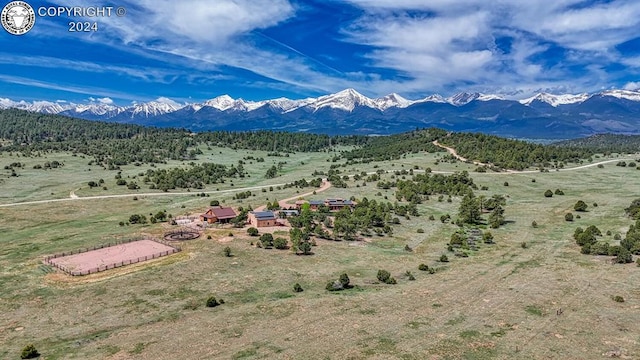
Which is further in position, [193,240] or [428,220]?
[428,220]

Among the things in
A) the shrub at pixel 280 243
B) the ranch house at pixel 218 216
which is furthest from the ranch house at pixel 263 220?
the shrub at pixel 280 243

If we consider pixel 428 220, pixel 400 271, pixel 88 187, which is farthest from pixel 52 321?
pixel 88 187

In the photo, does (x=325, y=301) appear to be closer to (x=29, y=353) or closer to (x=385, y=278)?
(x=385, y=278)

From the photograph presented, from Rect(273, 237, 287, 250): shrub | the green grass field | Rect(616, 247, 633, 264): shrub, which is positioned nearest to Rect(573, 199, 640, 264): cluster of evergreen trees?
Rect(616, 247, 633, 264): shrub

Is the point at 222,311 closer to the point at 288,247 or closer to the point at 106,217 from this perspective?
the point at 288,247

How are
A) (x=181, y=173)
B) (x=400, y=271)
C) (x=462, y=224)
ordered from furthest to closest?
(x=181, y=173), (x=462, y=224), (x=400, y=271)

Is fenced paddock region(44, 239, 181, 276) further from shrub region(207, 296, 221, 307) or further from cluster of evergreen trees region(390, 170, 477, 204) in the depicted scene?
cluster of evergreen trees region(390, 170, 477, 204)
